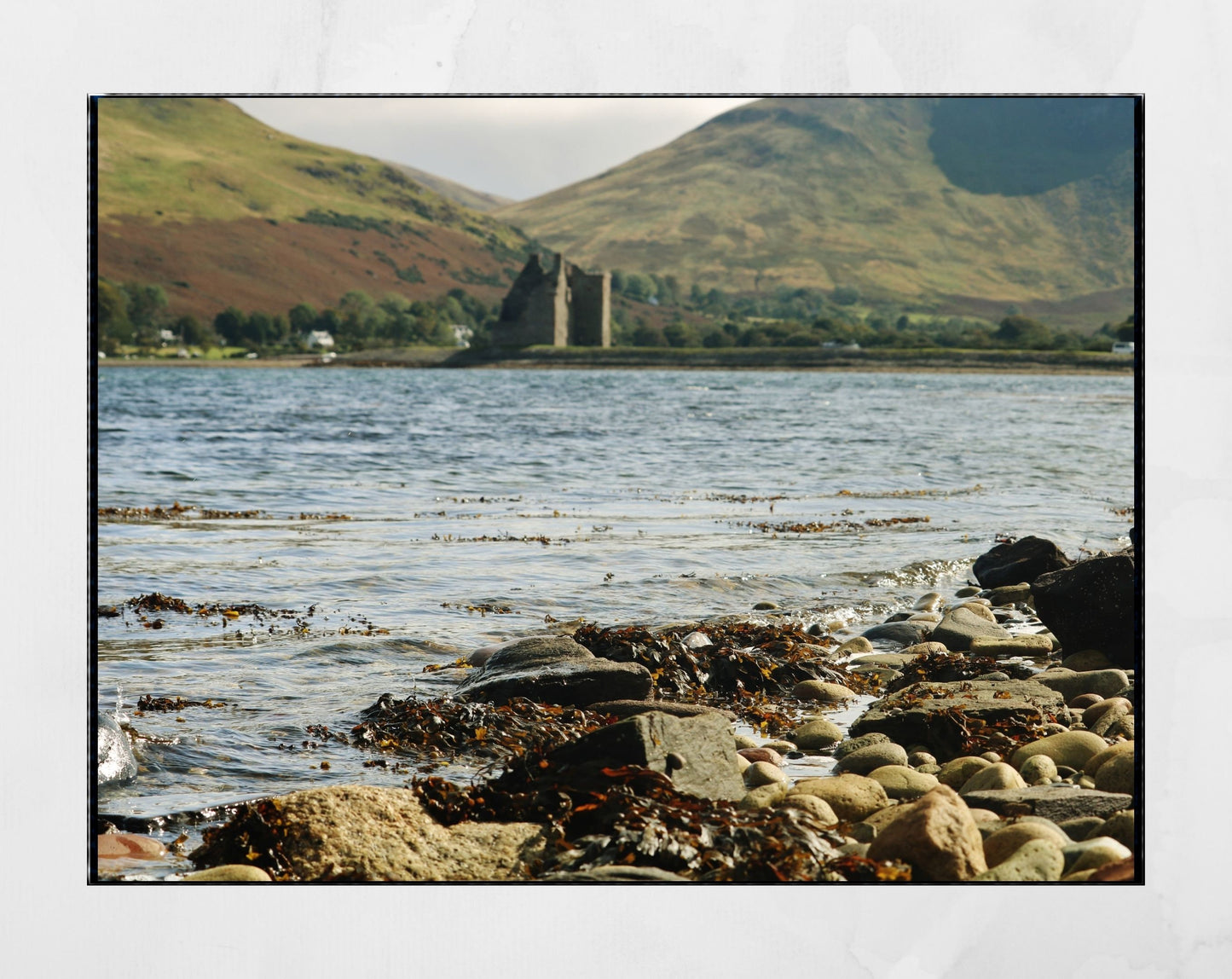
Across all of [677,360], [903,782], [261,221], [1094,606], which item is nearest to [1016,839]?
[903,782]

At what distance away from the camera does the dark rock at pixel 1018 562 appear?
19.0 feet

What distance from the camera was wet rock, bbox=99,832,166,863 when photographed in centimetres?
355

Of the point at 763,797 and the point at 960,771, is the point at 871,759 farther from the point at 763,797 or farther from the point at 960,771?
the point at 763,797

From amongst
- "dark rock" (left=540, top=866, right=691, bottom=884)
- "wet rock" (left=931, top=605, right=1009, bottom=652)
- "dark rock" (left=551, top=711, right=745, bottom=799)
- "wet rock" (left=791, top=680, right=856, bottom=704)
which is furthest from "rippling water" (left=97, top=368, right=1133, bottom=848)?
"dark rock" (left=540, top=866, right=691, bottom=884)

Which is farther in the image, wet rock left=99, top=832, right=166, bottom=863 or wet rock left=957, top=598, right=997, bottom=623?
wet rock left=957, top=598, right=997, bottom=623

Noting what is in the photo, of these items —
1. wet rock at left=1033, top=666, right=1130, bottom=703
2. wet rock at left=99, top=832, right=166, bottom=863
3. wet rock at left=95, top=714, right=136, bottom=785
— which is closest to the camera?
wet rock at left=99, top=832, right=166, bottom=863

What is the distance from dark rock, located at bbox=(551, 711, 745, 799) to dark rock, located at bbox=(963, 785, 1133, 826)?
85 centimetres

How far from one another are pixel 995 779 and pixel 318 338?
428 centimetres

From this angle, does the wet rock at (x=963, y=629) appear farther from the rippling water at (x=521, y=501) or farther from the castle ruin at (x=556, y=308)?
the castle ruin at (x=556, y=308)

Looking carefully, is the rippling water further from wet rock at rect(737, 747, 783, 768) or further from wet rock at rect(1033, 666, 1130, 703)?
wet rock at rect(737, 747, 783, 768)

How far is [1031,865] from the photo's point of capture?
340cm

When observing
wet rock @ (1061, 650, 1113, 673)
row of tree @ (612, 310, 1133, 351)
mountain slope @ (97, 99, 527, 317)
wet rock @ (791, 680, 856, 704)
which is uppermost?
mountain slope @ (97, 99, 527, 317)

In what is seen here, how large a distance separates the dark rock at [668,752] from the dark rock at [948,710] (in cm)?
82

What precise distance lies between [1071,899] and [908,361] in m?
3.66
